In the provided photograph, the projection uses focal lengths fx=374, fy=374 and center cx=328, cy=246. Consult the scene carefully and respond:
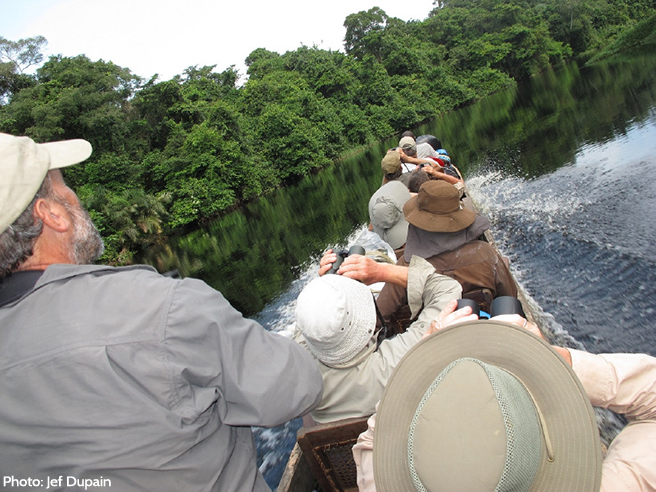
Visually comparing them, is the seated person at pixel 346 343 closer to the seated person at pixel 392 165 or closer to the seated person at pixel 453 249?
the seated person at pixel 453 249

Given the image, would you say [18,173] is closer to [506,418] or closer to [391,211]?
[506,418]

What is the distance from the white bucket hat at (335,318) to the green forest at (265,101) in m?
Answer: 19.1

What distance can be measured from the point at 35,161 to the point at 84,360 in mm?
578

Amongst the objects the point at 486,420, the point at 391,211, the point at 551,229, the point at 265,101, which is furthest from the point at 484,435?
the point at 265,101

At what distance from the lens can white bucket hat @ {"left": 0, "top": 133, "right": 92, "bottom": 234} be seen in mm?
967

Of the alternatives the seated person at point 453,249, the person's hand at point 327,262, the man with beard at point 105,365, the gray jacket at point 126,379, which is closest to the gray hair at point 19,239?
the man with beard at point 105,365

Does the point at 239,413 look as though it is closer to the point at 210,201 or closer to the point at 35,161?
the point at 35,161

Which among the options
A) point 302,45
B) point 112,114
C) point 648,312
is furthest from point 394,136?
point 648,312

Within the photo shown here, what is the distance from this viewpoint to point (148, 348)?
1.00 m

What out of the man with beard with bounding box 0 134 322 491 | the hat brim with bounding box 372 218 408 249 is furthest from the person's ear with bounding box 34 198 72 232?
the hat brim with bounding box 372 218 408 249

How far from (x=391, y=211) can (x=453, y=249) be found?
1.22 m

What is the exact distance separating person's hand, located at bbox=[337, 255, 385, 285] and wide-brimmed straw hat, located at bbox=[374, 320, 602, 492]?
35.3 inches

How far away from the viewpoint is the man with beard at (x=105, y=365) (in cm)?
93

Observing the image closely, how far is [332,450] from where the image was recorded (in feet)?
6.11
